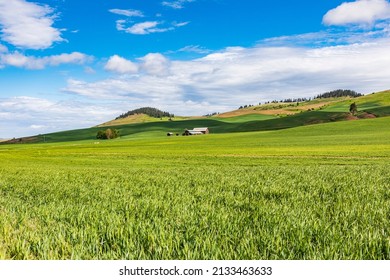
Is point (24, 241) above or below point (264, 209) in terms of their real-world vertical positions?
above

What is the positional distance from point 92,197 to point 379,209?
7371 mm

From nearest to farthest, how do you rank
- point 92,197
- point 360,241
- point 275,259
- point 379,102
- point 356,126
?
point 275,259 → point 360,241 → point 92,197 → point 356,126 → point 379,102

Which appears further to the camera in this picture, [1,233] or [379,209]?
[379,209]

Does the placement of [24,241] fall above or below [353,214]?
above

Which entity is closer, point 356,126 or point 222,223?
point 222,223

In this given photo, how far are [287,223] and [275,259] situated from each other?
5.29 ft

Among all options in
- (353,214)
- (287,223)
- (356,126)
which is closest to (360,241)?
(287,223)

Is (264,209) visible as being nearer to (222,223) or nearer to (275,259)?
(222,223)

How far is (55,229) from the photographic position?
5.91 meters

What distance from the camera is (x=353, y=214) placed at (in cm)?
679
